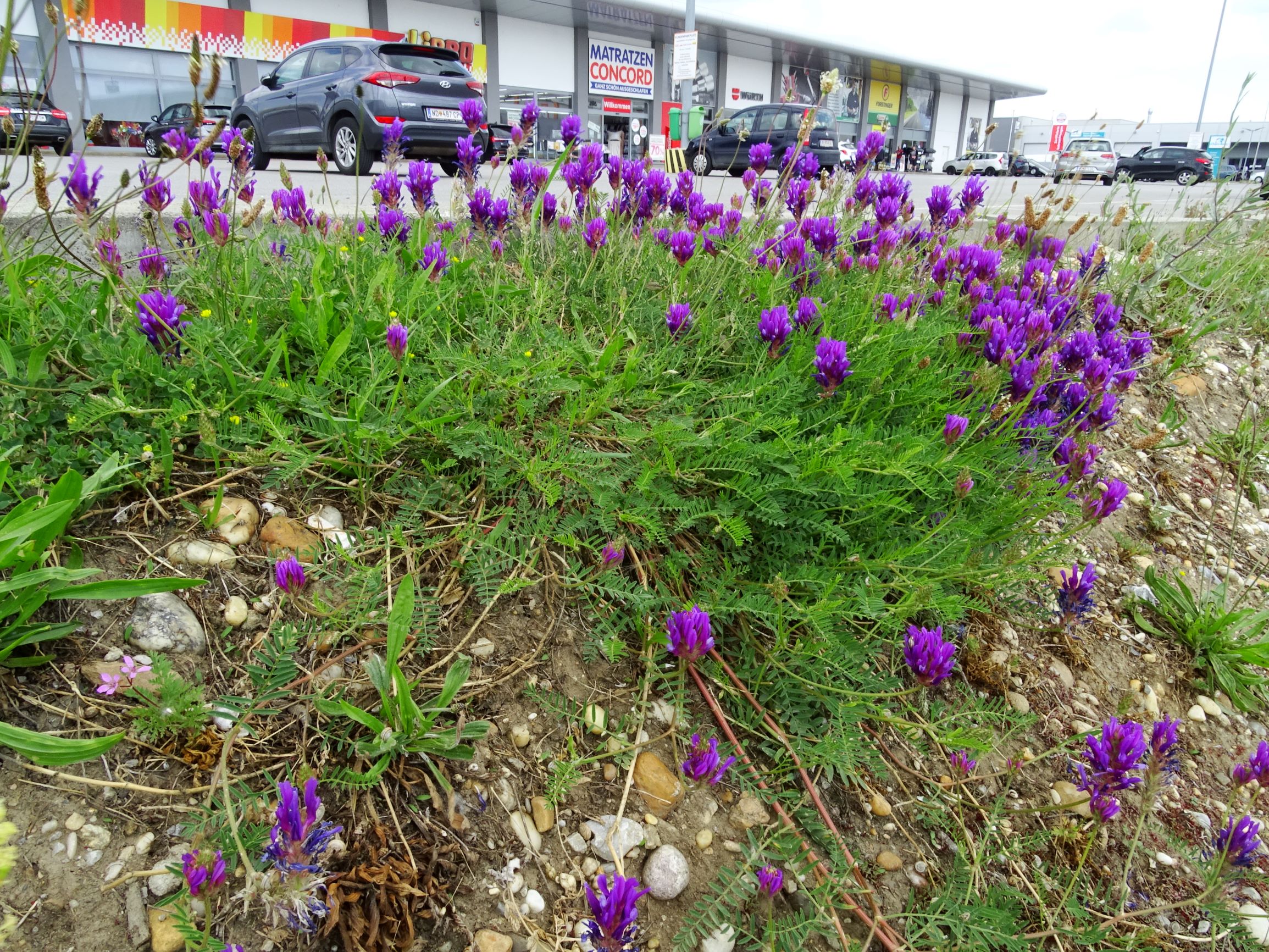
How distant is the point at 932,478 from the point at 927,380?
0.39m

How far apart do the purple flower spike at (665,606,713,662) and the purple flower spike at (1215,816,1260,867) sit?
1019 millimetres

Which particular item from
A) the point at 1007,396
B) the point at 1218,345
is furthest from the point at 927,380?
the point at 1218,345

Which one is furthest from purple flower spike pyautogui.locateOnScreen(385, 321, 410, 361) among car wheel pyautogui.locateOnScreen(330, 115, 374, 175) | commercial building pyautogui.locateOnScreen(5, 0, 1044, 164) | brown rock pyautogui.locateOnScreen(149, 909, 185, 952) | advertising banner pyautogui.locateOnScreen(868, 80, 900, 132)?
advertising banner pyautogui.locateOnScreen(868, 80, 900, 132)

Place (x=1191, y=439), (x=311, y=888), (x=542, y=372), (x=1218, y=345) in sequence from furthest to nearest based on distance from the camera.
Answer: (x=1218, y=345) → (x=1191, y=439) → (x=542, y=372) → (x=311, y=888)

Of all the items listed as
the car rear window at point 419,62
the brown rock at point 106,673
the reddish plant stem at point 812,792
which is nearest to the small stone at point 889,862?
the reddish plant stem at point 812,792

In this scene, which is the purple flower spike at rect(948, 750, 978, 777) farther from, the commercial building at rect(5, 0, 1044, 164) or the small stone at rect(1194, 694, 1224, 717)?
the commercial building at rect(5, 0, 1044, 164)

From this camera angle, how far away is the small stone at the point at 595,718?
66.8 inches

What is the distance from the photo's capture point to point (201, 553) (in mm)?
1724

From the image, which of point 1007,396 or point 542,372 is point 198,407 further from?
point 1007,396

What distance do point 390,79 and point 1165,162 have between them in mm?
32293

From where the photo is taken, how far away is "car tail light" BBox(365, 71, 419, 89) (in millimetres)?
9461

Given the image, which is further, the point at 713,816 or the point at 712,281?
the point at 712,281

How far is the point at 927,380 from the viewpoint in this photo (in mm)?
2350

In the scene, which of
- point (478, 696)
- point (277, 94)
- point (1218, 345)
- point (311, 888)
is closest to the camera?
point (311, 888)
